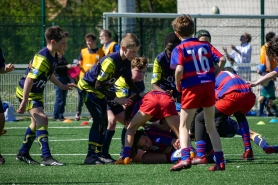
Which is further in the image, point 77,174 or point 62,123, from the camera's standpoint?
point 62,123

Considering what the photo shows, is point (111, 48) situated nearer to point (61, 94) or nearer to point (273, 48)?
point (61, 94)

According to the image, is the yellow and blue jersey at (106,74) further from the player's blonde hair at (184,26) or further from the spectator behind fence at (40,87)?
the player's blonde hair at (184,26)

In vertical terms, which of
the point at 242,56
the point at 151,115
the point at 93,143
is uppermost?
the point at 242,56

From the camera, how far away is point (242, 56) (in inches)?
746

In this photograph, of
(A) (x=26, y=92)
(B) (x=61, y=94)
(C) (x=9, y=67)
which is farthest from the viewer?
(B) (x=61, y=94)

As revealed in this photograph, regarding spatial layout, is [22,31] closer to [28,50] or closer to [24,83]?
[28,50]

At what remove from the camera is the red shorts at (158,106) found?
9.20 m

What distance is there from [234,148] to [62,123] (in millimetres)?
6222

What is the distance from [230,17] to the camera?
726 inches

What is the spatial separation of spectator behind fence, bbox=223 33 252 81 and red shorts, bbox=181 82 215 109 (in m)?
10.4

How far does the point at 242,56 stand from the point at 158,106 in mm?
10118

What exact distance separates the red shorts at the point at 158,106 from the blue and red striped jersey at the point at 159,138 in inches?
14.1

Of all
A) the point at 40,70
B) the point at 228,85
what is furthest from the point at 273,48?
the point at 40,70

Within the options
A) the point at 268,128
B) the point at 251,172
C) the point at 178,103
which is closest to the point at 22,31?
the point at 268,128
